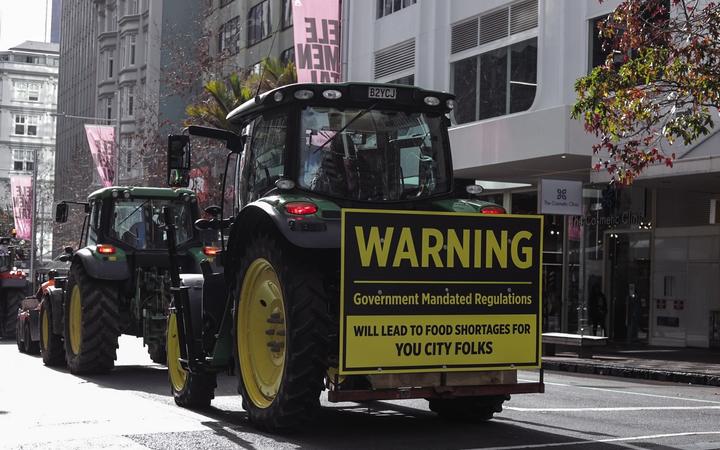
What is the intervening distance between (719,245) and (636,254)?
8.38ft

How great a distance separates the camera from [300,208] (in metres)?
8.75

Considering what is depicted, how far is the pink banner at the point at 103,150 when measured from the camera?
140ft

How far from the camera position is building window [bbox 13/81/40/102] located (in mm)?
135875

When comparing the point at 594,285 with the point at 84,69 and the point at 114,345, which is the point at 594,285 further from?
the point at 84,69

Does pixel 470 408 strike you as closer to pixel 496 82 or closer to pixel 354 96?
pixel 354 96

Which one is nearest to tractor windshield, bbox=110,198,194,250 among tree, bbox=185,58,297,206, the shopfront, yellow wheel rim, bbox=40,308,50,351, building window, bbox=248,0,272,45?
yellow wheel rim, bbox=40,308,50,351

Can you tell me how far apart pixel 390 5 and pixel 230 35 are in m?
19.8

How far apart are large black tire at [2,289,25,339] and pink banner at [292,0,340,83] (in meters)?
8.41

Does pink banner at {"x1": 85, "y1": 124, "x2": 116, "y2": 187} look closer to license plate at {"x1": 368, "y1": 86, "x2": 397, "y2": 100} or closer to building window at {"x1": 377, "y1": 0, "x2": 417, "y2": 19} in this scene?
building window at {"x1": 377, "y1": 0, "x2": 417, "y2": 19}

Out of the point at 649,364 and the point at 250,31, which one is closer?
the point at 649,364

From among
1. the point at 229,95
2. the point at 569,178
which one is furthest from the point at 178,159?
the point at 229,95

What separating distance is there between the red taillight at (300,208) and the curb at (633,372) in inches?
349

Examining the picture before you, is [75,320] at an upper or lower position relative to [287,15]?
lower

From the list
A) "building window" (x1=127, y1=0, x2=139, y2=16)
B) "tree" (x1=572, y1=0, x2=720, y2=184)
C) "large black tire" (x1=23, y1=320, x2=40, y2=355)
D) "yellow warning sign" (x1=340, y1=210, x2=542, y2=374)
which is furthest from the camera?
"building window" (x1=127, y1=0, x2=139, y2=16)
